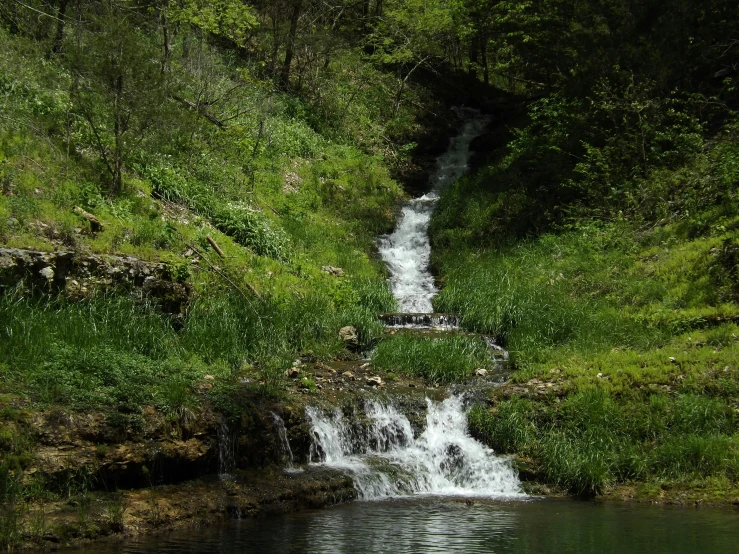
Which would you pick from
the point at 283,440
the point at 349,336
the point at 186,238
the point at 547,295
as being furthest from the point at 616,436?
the point at 186,238

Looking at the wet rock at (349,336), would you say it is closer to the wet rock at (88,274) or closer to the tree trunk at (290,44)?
the wet rock at (88,274)

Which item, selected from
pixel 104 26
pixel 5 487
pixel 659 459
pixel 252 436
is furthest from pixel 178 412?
pixel 104 26

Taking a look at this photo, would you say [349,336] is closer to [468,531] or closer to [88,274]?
[88,274]

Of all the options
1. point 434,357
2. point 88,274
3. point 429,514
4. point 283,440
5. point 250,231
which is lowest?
point 429,514

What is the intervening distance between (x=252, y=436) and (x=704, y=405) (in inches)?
240

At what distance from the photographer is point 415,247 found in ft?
66.6

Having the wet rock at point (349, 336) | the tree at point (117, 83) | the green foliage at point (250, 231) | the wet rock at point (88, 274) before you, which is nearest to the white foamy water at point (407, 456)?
the wet rock at point (349, 336)

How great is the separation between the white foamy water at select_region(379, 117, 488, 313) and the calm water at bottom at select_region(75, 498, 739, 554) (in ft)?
26.1

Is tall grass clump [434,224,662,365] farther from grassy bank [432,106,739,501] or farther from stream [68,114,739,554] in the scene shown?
stream [68,114,739,554]

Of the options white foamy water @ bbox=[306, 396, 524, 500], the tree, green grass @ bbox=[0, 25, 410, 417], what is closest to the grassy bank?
white foamy water @ bbox=[306, 396, 524, 500]

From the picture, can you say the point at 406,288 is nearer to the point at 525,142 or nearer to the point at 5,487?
the point at 525,142

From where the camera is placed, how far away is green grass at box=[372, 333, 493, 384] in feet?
39.5

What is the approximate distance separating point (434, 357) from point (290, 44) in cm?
1613

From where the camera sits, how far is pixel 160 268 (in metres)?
11.9
